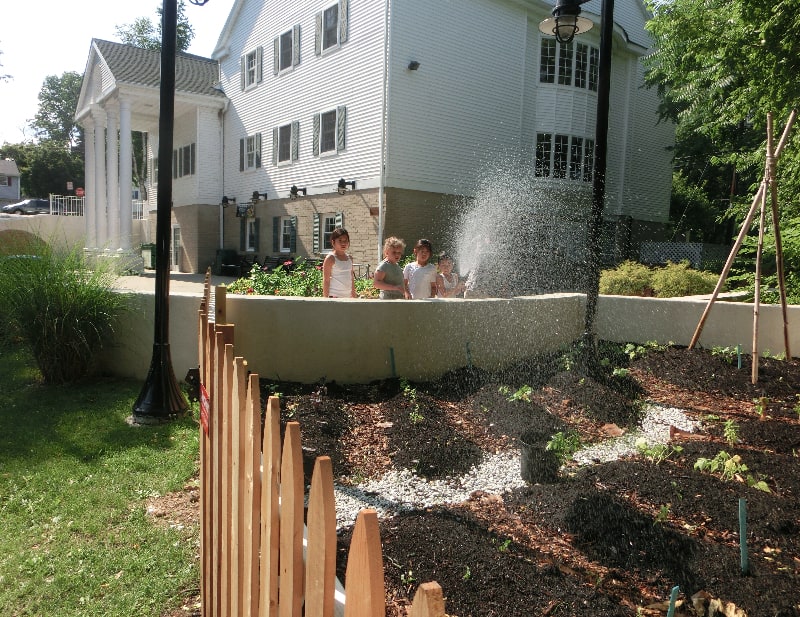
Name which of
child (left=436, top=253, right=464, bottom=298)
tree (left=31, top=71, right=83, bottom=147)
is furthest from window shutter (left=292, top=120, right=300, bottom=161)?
tree (left=31, top=71, right=83, bottom=147)

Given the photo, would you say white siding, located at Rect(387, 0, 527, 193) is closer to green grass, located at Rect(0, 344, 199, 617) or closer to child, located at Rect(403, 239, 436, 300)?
child, located at Rect(403, 239, 436, 300)

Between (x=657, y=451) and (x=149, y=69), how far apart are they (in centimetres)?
2513

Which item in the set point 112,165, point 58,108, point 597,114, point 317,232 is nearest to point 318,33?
point 317,232

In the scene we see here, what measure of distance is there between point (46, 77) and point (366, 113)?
255ft

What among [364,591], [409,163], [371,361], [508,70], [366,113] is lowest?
[371,361]

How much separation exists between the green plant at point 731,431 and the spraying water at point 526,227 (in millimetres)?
10749

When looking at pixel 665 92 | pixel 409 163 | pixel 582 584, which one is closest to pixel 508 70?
pixel 409 163

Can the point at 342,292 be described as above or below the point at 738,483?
above

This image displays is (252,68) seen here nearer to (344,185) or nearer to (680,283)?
(344,185)

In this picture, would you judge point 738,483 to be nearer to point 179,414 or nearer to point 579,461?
point 579,461

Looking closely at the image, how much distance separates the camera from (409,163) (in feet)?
58.3

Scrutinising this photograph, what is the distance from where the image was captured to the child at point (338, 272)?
698 centimetres

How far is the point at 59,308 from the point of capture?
6.42m

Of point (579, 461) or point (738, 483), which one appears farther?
point (579, 461)
